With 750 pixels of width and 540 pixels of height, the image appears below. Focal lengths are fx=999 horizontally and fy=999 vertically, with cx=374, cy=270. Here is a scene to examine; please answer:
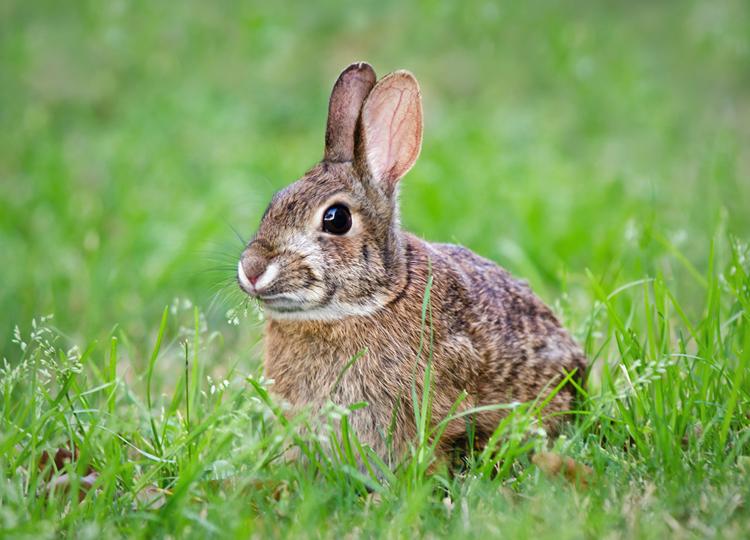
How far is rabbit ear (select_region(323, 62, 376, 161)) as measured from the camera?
362cm

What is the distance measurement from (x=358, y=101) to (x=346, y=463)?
132cm

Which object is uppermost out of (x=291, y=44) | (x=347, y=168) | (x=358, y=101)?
(x=291, y=44)

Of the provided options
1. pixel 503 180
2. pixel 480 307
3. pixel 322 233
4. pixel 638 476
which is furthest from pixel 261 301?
pixel 503 180

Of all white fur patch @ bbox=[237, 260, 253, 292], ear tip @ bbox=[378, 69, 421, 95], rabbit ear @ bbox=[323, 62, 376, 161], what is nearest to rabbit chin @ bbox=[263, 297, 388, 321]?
white fur patch @ bbox=[237, 260, 253, 292]

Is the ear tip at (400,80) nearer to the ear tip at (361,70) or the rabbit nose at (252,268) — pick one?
the ear tip at (361,70)

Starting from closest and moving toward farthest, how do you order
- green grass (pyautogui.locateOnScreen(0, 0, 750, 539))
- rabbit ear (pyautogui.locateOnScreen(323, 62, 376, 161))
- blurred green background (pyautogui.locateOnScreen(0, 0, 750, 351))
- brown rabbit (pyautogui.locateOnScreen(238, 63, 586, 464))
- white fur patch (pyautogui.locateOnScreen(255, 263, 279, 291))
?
1. green grass (pyautogui.locateOnScreen(0, 0, 750, 539))
2. white fur patch (pyautogui.locateOnScreen(255, 263, 279, 291))
3. brown rabbit (pyautogui.locateOnScreen(238, 63, 586, 464))
4. rabbit ear (pyautogui.locateOnScreen(323, 62, 376, 161))
5. blurred green background (pyautogui.locateOnScreen(0, 0, 750, 351))

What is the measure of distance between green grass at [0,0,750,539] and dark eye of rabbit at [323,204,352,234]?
0.45 metres

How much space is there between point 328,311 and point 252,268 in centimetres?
30

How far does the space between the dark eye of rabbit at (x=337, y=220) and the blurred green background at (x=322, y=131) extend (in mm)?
436

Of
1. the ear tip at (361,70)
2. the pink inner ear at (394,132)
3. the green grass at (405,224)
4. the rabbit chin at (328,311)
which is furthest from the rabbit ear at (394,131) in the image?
the green grass at (405,224)

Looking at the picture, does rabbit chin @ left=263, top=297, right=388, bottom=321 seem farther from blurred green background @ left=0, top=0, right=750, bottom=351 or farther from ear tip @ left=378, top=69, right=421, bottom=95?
ear tip @ left=378, top=69, right=421, bottom=95

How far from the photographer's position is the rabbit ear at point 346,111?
362 cm

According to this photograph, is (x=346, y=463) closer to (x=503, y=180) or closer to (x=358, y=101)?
(x=358, y=101)

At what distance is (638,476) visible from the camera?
2922 millimetres
